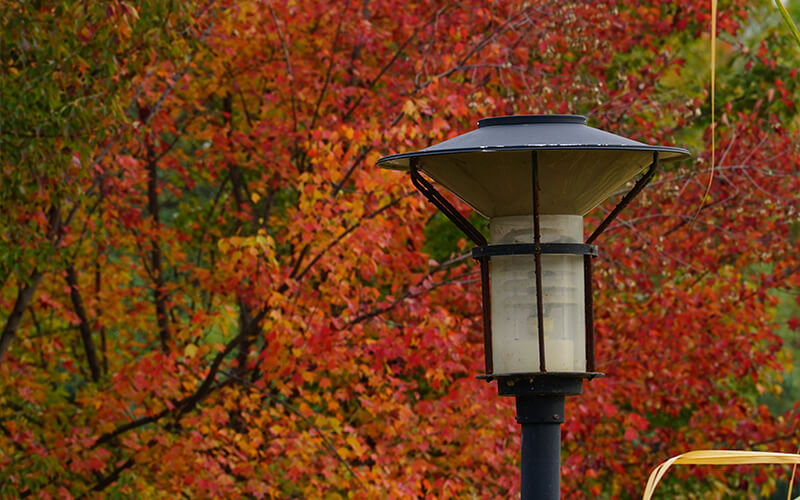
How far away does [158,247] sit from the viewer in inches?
416

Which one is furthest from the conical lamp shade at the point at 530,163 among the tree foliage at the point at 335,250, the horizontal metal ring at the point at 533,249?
the tree foliage at the point at 335,250

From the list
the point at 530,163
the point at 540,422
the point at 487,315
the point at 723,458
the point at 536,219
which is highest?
the point at 530,163

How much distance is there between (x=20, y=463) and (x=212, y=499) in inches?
57.6

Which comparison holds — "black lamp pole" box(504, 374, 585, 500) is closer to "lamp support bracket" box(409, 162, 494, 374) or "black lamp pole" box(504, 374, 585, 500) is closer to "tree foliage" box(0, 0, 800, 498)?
"lamp support bracket" box(409, 162, 494, 374)

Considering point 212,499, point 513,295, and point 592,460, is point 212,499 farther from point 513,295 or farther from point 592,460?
point 513,295

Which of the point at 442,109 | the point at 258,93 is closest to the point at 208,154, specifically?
the point at 258,93

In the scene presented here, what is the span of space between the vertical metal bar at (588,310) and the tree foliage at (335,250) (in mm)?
3586

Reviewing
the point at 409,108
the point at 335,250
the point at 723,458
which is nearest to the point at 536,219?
the point at 723,458

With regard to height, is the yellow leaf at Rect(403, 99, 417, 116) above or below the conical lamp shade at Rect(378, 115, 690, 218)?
above

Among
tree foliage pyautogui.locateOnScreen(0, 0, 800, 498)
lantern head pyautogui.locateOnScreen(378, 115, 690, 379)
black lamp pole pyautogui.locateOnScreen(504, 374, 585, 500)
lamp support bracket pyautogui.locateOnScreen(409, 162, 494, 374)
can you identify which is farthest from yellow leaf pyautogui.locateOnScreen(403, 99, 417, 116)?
black lamp pole pyautogui.locateOnScreen(504, 374, 585, 500)

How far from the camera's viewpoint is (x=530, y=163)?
333 cm

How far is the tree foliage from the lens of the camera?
7.18 metres

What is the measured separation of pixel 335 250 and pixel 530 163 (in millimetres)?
4174

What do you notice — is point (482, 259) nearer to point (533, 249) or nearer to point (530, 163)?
point (533, 249)
